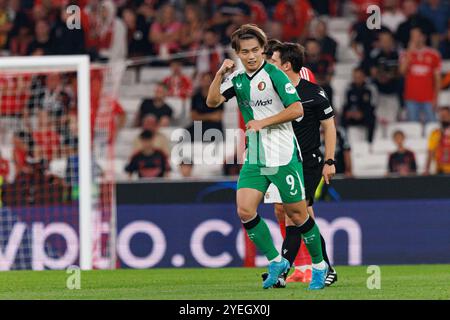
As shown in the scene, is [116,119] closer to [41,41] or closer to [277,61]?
[41,41]

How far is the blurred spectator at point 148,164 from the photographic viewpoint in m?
18.4

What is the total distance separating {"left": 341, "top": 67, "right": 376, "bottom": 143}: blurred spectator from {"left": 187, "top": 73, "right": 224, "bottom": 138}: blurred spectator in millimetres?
1996

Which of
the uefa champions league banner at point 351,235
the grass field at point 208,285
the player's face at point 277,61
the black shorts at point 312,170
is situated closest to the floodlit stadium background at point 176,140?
the uefa champions league banner at point 351,235

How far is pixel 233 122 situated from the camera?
20.3 meters

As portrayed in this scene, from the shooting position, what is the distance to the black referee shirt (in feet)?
36.2

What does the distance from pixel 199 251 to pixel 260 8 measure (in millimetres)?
6276

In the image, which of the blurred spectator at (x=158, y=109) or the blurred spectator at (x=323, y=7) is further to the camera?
the blurred spectator at (x=323, y=7)

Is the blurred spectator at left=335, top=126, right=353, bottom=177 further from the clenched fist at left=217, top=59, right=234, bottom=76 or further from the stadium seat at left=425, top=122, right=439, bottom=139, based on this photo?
the clenched fist at left=217, top=59, right=234, bottom=76

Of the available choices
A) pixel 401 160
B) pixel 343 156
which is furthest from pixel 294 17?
pixel 343 156

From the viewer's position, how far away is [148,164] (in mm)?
18500

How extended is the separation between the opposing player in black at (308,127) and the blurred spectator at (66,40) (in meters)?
9.63

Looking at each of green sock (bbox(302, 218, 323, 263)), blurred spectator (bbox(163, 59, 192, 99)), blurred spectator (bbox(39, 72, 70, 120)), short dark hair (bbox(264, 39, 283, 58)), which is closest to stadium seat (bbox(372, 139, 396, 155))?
blurred spectator (bbox(163, 59, 192, 99))

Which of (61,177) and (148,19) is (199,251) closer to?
(61,177)

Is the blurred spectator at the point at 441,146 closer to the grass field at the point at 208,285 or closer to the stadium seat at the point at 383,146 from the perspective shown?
the stadium seat at the point at 383,146
